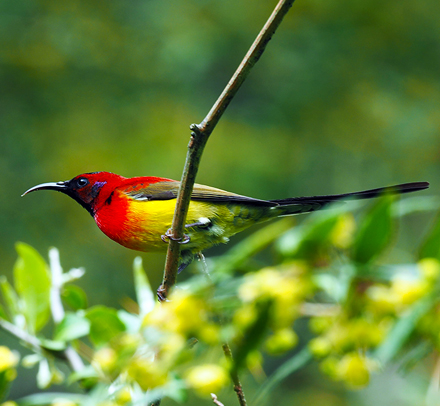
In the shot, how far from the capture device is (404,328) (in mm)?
599

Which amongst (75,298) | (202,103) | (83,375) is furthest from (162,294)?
(202,103)

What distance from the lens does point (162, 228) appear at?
2.87m

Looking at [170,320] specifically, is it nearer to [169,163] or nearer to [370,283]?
[370,283]

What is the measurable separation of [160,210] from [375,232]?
2.34 m

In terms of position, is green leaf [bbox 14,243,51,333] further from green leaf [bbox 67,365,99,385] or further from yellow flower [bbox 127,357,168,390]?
yellow flower [bbox 127,357,168,390]

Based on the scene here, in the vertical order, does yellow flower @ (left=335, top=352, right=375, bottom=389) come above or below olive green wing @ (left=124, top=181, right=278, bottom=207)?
below

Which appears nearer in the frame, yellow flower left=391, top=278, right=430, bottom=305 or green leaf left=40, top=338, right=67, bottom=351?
yellow flower left=391, top=278, right=430, bottom=305

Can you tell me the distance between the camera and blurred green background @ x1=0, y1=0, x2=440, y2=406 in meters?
7.34

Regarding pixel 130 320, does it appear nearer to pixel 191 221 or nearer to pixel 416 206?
pixel 416 206

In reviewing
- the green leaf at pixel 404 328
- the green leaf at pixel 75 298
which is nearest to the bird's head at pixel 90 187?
the green leaf at pixel 75 298

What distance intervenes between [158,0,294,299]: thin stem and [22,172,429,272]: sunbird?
1.03m

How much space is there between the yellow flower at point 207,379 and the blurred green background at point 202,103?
6468 millimetres

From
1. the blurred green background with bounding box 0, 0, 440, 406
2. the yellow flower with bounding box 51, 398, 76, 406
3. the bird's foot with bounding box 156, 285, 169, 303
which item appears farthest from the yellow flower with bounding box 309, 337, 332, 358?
the blurred green background with bounding box 0, 0, 440, 406

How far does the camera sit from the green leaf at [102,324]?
128 cm
